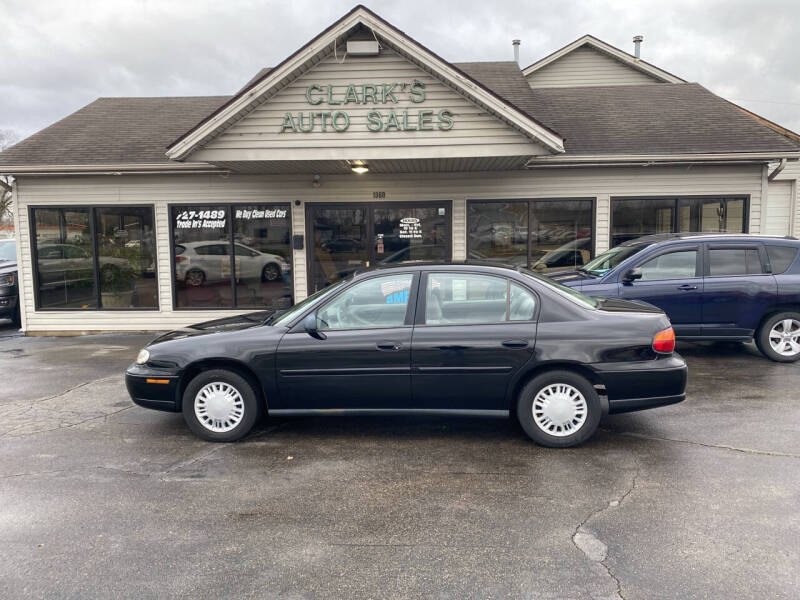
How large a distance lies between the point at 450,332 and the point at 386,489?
4.57 ft

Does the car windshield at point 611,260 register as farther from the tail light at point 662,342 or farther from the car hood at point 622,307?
the tail light at point 662,342

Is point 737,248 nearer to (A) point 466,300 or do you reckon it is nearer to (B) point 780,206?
(A) point 466,300

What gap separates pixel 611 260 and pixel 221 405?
19.8 feet

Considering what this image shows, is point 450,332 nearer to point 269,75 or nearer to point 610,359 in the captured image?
point 610,359

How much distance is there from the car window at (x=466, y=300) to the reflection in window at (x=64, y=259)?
8.86 m

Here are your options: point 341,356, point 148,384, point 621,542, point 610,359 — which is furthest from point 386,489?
A: point 148,384

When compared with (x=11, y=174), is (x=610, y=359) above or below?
below

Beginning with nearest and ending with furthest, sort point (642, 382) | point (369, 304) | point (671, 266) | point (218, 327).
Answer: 1. point (642, 382)
2. point (369, 304)
3. point (218, 327)
4. point (671, 266)

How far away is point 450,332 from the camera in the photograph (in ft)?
16.2

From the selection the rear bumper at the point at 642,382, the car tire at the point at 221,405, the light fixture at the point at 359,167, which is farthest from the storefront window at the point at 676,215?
the car tire at the point at 221,405

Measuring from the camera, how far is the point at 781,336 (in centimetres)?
795

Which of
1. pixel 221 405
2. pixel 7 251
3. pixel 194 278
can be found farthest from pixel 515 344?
pixel 7 251

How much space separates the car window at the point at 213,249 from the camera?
11.2 meters

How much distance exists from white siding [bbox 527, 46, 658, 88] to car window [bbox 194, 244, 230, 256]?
38.6 ft
